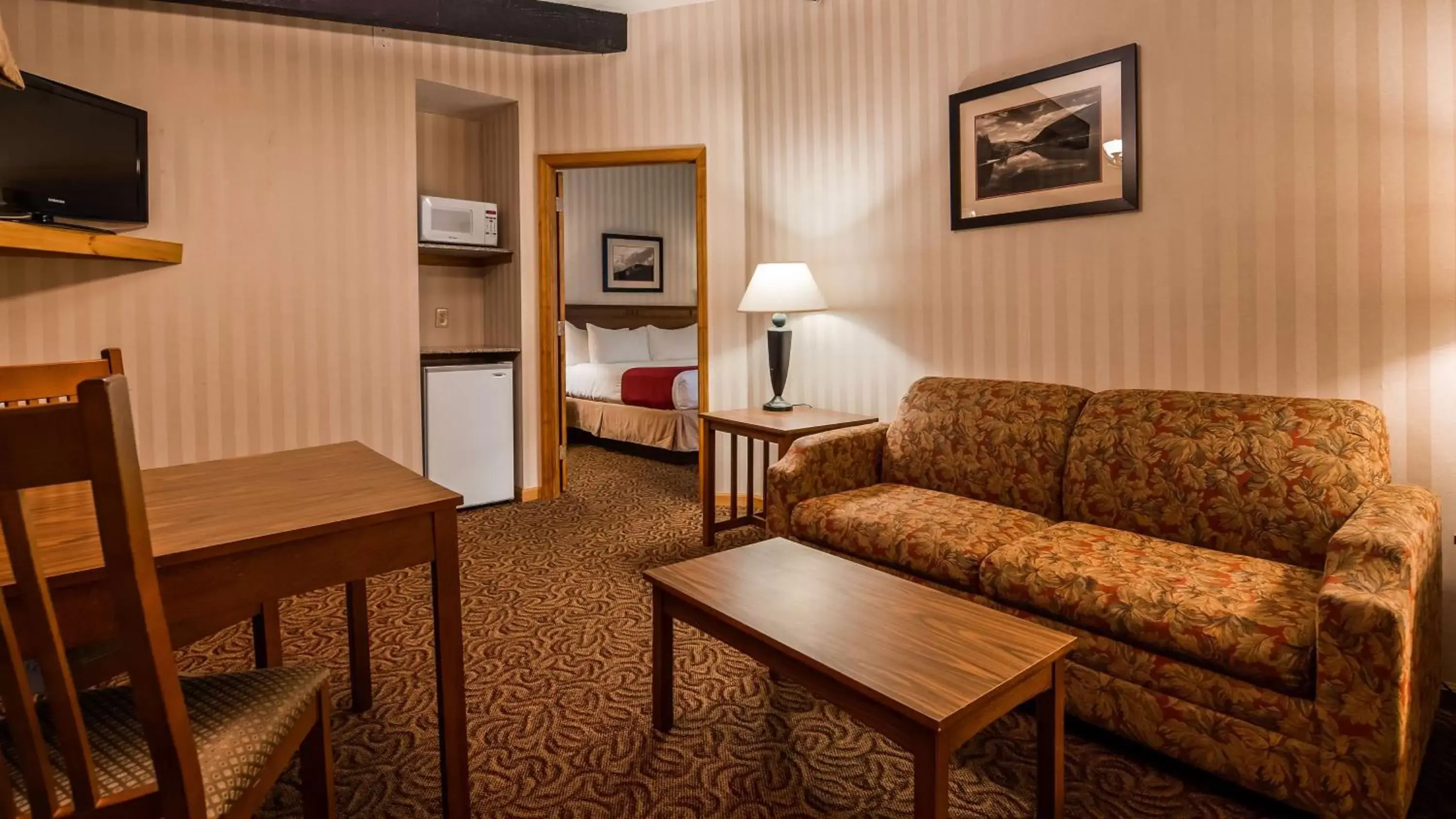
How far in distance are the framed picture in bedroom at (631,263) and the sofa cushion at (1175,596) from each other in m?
5.87

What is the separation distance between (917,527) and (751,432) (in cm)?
119

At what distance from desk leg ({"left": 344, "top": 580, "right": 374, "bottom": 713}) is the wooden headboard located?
526 centimetres

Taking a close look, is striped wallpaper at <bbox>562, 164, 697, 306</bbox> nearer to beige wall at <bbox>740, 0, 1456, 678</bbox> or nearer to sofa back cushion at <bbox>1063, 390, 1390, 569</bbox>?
beige wall at <bbox>740, 0, 1456, 678</bbox>

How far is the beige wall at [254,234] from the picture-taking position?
3.21m

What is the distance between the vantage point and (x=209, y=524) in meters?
1.24

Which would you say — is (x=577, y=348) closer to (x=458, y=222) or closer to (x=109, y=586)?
(x=458, y=222)

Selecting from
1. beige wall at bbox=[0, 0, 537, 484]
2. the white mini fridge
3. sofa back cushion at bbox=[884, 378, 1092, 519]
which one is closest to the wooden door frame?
the white mini fridge

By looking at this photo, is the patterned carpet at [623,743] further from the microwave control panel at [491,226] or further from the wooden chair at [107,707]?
the microwave control panel at [491,226]

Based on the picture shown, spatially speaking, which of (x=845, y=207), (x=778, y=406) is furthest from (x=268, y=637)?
(x=845, y=207)

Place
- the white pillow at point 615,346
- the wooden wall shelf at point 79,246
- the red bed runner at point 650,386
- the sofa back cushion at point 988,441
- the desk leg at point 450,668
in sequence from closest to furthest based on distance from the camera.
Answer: the desk leg at point 450,668
the wooden wall shelf at point 79,246
the sofa back cushion at point 988,441
the red bed runner at point 650,386
the white pillow at point 615,346

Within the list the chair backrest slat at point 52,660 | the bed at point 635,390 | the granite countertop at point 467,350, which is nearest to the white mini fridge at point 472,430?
the granite countertop at point 467,350

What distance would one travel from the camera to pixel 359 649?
6.72 feet

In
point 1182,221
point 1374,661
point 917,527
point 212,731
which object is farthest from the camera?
point 1182,221

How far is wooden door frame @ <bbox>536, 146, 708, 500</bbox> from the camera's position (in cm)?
426
